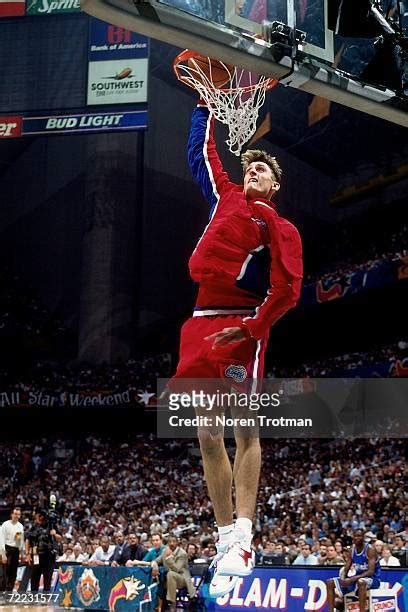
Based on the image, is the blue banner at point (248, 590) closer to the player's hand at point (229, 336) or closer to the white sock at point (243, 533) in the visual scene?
the white sock at point (243, 533)

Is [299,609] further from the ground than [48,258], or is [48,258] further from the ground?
[48,258]

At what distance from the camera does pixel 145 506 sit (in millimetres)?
22625

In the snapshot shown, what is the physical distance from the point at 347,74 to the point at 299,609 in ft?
26.8

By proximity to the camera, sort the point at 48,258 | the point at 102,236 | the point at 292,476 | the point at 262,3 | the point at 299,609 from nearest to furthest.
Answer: the point at 262,3
the point at 299,609
the point at 292,476
the point at 102,236
the point at 48,258

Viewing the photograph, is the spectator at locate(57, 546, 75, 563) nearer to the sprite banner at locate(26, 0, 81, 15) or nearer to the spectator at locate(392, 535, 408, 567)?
the spectator at locate(392, 535, 408, 567)

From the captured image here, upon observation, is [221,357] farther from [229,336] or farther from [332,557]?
[332,557]

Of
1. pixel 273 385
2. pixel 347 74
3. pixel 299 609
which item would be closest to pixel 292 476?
pixel 273 385

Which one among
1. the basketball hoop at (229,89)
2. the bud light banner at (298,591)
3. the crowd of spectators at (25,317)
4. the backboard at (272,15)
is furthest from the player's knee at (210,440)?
the crowd of spectators at (25,317)

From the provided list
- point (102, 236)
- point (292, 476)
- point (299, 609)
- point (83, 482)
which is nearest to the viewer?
point (299, 609)

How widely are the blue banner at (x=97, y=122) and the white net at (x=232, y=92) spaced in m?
20.1

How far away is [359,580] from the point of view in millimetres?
10242

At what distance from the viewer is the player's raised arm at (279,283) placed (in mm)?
4172

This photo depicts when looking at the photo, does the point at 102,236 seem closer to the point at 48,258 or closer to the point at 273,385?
the point at 48,258

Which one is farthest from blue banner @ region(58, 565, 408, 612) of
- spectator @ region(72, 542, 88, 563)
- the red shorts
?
Result: the red shorts
